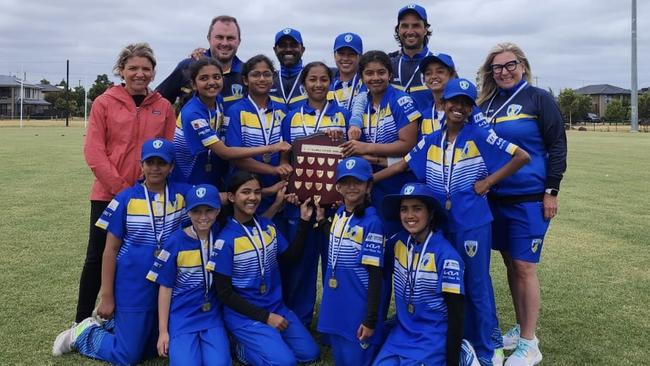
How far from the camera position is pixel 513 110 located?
4.46m

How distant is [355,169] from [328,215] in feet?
2.50

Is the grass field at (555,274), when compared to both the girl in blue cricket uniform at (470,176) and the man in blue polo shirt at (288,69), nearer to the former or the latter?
the girl in blue cricket uniform at (470,176)

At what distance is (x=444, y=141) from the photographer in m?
4.12

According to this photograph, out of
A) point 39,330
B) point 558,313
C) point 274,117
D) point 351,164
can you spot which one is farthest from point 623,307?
point 39,330

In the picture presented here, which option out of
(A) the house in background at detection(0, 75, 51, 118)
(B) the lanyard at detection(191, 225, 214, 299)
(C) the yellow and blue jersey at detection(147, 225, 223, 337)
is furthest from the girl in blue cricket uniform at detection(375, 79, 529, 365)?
(A) the house in background at detection(0, 75, 51, 118)

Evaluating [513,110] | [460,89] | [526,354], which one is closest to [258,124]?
[460,89]

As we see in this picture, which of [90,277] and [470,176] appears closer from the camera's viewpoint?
[470,176]

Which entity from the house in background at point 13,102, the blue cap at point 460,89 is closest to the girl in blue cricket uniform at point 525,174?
the blue cap at point 460,89

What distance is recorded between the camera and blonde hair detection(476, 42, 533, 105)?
4.54 metres

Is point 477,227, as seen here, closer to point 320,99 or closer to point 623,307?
point 320,99

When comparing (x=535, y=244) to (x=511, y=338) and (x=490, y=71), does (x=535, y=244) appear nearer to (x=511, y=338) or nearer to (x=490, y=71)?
(x=511, y=338)

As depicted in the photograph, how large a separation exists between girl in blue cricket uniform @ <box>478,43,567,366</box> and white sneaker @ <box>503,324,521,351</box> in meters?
0.30

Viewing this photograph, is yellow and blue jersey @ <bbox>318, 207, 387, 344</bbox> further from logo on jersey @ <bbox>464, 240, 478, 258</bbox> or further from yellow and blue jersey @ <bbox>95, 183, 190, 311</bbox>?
yellow and blue jersey @ <bbox>95, 183, 190, 311</bbox>

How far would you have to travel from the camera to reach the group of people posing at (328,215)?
13.3 feet
